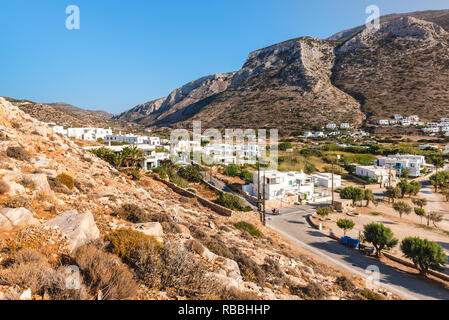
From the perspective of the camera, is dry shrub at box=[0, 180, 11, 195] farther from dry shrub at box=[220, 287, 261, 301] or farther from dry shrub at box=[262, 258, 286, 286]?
dry shrub at box=[262, 258, 286, 286]

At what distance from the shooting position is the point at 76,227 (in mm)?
5016

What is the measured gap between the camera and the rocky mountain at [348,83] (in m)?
79.6

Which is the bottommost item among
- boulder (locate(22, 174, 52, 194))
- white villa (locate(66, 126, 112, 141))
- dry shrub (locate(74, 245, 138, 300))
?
dry shrub (locate(74, 245, 138, 300))

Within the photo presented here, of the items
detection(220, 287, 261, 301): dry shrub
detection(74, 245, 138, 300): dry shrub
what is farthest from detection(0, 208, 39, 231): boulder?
detection(220, 287, 261, 301): dry shrub

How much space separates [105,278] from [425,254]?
17.0m

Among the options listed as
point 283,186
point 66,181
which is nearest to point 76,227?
point 66,181

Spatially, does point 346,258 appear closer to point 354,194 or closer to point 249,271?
point 249,271

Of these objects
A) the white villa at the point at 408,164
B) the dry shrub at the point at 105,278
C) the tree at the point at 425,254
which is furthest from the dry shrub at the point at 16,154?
the white villa at the point at 408,164

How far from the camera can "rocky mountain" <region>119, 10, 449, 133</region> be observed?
79562mm

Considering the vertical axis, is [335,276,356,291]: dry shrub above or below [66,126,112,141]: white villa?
below

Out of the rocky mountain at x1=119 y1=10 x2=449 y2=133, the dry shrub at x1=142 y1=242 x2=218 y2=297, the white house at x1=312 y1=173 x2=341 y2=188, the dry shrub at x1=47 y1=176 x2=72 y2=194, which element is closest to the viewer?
the dry shrub at x1=142 y1=242 x2=218 y2=297

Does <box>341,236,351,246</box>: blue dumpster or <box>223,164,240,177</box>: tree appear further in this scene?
<box>223,164,240,177</box>: tree

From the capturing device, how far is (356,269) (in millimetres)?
13711

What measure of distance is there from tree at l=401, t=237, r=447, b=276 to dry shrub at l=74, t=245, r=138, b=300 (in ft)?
54.2
